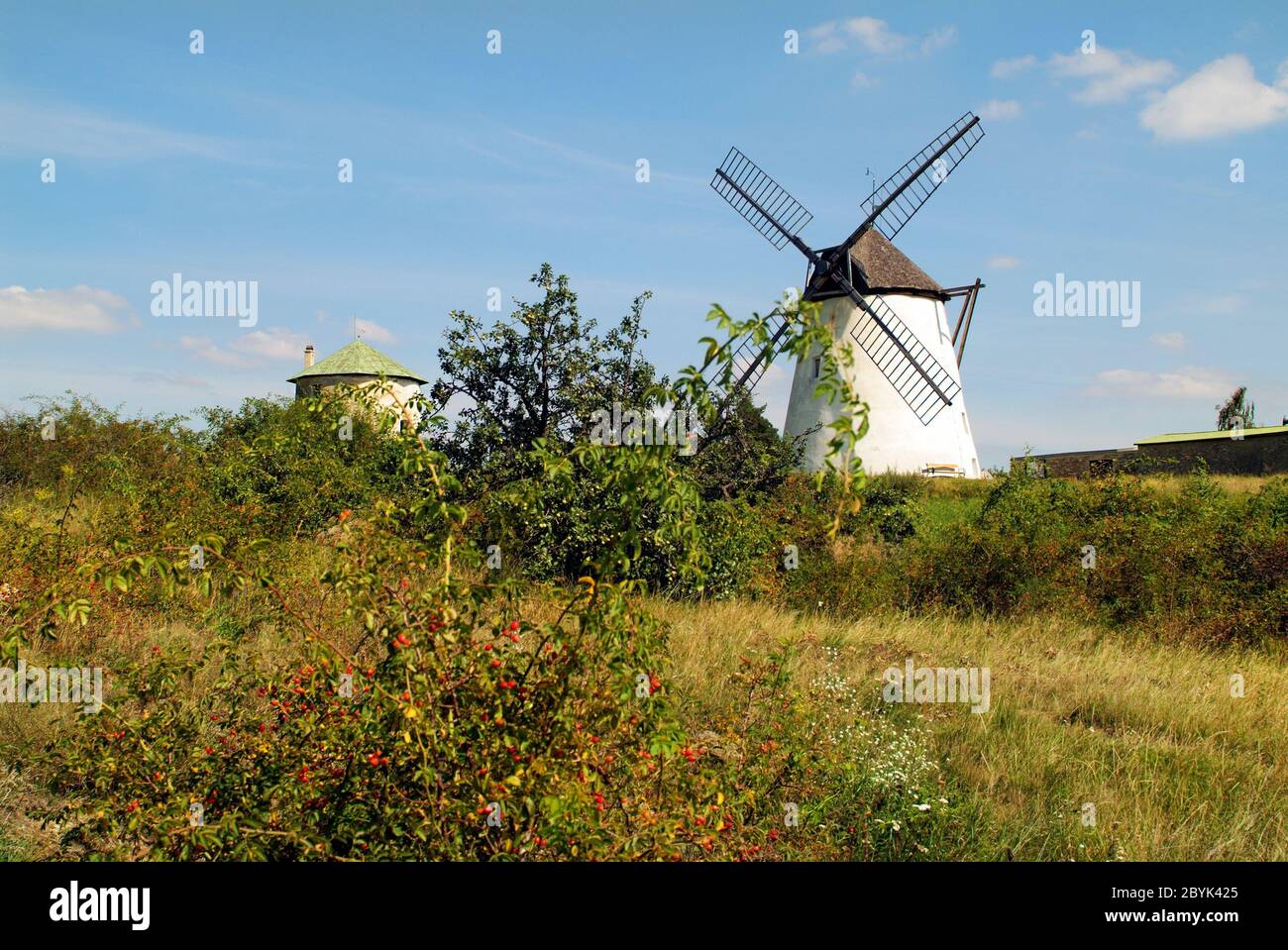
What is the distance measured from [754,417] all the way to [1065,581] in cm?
598

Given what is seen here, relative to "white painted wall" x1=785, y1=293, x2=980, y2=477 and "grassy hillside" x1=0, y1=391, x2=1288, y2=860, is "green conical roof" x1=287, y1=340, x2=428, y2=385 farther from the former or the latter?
"grassy hillside" x1=0, y1=391, x2=1288, y2=860

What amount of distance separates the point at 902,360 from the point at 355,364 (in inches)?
1124

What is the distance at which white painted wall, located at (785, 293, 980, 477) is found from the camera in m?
26.4

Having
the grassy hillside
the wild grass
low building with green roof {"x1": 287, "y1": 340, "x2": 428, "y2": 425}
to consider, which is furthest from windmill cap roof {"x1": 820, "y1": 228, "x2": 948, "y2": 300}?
low building with green roof {"x1": 287, "y1": 340, "x2": 428, "y2": 425}

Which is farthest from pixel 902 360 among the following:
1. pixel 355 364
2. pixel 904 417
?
pixel 355 364

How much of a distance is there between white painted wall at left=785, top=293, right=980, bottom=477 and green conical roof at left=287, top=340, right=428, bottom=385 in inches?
Result: 963

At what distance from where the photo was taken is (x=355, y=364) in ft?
149

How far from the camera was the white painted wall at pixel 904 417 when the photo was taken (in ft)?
86.6

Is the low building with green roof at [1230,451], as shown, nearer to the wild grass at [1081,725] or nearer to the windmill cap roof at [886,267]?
Answer: the windmill cap roof at [886,267]

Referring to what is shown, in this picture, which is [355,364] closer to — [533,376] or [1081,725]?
[533,376]

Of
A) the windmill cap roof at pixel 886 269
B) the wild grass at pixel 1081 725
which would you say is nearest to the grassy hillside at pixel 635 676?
the wild grass at pixel 1081 725
